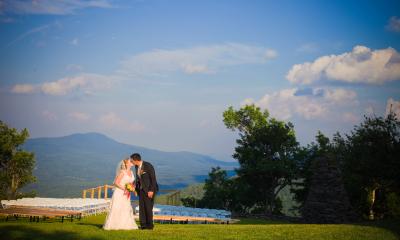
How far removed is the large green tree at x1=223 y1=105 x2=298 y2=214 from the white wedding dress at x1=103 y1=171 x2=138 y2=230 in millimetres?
29774

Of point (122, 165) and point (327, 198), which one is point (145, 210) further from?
point (327, 198)

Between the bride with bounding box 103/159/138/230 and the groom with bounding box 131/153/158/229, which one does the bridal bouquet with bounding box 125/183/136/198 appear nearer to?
the bride with bounding box 103/159/138/230

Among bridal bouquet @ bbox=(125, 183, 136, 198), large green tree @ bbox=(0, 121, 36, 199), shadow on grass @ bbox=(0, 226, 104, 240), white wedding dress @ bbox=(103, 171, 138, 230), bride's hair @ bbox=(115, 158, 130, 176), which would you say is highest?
large green tree @ bbox=(0, 121, 36, 199)

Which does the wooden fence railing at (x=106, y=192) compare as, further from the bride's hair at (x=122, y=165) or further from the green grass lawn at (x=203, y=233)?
the green grass lawn at (x=203, y=233)

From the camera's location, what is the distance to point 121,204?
1645cm

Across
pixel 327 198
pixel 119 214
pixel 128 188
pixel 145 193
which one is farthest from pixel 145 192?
pixel 327 198

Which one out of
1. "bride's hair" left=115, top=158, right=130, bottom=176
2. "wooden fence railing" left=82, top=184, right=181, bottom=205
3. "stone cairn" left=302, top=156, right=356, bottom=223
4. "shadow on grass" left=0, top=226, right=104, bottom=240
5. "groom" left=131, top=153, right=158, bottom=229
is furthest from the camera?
"wooden fence railing" left=82, top=184, right=181, bottom=205

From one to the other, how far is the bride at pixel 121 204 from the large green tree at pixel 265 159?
29.7 meters

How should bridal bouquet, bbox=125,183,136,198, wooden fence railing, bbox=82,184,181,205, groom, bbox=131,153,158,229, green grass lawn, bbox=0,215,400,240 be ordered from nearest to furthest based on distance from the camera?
1. green grass lawn, bbox=0,215,400,240
2. bridal bouquet, bbox=125,183,136,198
3. groom, bbox=131,153,158,229
4. wooden fence railing, bbox=82,184,181,205

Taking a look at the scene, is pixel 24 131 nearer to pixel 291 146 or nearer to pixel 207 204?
pixel 207 204

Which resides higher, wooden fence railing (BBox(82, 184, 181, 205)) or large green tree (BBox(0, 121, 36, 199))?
large green tree (BBox(0, 121, 36, 199))

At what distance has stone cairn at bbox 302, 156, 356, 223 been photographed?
2959 centimetres

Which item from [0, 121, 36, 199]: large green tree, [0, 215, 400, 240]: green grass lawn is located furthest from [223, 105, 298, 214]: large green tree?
[0, 215, 400, 240]: green grass lawn

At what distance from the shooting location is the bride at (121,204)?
53.4 ft
